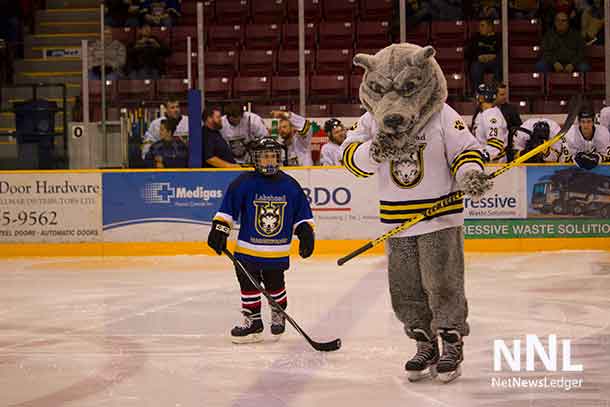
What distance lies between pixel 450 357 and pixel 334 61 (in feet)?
27.6

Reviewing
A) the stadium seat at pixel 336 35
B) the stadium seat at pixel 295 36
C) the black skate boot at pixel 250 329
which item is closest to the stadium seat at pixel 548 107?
the stadium seat at pixel 336 35

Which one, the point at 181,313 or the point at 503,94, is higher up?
the point at 503,94

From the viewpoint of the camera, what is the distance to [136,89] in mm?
11391

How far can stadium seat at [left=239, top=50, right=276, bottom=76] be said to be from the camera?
494 inches

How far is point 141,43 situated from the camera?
12.6m

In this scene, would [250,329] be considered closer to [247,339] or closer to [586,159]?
[247,339]

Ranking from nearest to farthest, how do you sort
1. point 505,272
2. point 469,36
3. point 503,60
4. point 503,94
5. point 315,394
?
point 315,394 < point 505,272 < point 503,94 < point 503,60 < point 469,36

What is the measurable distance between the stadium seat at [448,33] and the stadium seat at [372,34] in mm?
608

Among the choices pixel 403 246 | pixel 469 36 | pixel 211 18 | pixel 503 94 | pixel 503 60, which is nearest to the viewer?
pixel 403 246

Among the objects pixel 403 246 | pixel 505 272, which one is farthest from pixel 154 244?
pixel 403 246

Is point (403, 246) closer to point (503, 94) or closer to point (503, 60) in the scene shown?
point (503, 94)

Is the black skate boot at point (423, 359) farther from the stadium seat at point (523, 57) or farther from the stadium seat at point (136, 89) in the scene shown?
the stadium seat at point (523, 57)

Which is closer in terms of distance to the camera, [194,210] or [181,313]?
[181,313]

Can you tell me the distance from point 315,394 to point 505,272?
4.31 meters
